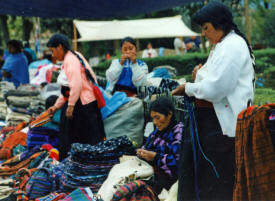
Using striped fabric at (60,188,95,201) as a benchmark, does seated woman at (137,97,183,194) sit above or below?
above

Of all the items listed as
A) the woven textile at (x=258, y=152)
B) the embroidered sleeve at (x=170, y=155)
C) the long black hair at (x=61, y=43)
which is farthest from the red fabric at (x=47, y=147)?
the woven textile at (x=258, y=152)

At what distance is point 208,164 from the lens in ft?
10.7

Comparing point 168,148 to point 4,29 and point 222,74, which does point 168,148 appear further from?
point 4,29

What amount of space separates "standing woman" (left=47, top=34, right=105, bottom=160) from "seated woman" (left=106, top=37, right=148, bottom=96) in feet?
1.01

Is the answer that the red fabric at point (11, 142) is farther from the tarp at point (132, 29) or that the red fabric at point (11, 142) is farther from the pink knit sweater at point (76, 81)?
the tarp at point (132, 29)

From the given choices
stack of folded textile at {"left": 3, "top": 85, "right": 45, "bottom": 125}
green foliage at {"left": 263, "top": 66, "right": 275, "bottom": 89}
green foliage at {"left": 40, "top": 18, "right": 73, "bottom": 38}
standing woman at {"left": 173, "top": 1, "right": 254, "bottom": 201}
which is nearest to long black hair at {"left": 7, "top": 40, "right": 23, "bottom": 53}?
stack of folded textile at {"left": 3, "top": 85, "right": 45, "bottom": 125}

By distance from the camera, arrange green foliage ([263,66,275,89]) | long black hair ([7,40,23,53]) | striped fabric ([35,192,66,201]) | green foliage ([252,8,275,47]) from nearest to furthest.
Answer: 1. striped fabric ([35,192,66,201])
2. green foliage ([263,66,275,89])
3. long black hair ([7,40,23,53])
4. green foliage ([252,8,275,47])

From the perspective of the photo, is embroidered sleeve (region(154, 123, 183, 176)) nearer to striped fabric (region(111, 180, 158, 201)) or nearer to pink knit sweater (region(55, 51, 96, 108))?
striped fabric (region(111, 180, 158, 201))

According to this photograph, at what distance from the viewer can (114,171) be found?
417 centimetres

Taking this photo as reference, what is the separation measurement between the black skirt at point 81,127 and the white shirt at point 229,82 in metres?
2.70

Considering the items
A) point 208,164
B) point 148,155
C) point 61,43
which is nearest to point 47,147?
point 61,43

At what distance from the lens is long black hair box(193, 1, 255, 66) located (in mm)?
3086

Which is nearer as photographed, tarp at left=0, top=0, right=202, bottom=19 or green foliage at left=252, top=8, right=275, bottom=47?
tarp at left=0, top=0, right=202, bottom=19

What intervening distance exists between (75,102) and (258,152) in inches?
127
